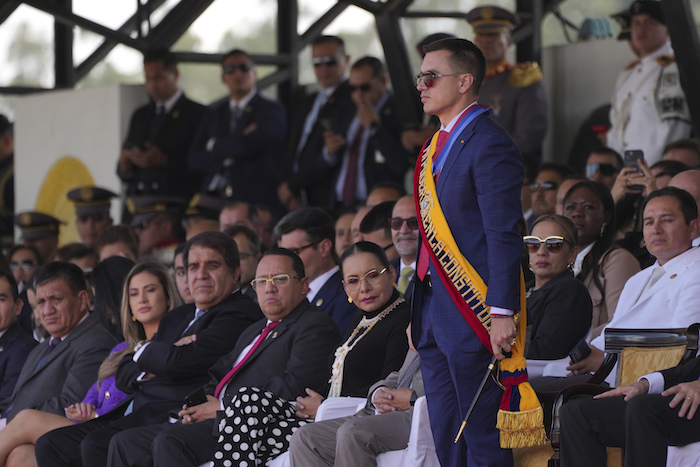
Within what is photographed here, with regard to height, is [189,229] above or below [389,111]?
below

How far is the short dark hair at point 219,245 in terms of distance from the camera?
539 cm

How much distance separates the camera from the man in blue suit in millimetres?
3576

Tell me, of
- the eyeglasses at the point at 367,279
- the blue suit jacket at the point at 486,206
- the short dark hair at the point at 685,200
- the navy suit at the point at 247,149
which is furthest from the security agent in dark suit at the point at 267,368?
the navy suit at the point at 247,149

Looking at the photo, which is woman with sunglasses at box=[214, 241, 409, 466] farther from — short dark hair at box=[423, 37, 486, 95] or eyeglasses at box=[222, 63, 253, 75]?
eyeglasses at box=[222, 63, 253, 75]

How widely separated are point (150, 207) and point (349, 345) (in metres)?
3.95

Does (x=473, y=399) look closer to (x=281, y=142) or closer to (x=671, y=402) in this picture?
(x=671, y=402)

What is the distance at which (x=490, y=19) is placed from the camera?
754 centimetres

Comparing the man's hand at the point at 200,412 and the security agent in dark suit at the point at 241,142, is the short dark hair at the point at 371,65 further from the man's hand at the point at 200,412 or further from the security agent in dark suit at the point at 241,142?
the man's hand at the point at 200,412

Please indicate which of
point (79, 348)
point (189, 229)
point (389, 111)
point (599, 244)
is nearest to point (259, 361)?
point (79, 348)

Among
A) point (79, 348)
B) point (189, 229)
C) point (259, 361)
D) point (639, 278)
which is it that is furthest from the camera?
point (189, 229)

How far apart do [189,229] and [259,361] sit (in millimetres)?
2416

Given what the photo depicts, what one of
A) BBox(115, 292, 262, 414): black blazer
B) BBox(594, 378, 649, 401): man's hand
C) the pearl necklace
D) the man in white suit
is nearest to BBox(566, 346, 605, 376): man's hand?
the man in white suit

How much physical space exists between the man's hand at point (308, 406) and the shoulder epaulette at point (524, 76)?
11.8ft

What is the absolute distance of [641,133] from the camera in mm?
7227
